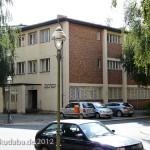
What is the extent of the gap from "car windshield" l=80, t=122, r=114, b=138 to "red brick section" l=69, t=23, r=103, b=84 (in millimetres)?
26194

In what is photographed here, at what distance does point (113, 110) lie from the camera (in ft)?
115

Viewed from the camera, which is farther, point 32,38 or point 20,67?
point 20,67

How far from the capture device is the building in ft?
123

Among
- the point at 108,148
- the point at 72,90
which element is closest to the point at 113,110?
the point at 72,90

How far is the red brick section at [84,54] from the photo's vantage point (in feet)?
124

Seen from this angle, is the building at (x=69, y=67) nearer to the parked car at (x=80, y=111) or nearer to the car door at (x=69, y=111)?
the car door at (x=69, y=111)

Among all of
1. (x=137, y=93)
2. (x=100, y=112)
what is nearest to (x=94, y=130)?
(x=100, y=112)

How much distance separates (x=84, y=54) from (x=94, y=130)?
28.6 metres

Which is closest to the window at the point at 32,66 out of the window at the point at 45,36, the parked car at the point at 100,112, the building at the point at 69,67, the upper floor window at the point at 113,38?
the building at the point at 69,67

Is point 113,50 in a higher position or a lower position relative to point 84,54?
higher

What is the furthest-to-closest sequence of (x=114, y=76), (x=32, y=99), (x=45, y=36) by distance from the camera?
(x=114, y=76) < (x=32, y=99) < (x=45, y=36)

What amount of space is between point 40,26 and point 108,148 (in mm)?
31829

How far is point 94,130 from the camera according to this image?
1080 centimetres

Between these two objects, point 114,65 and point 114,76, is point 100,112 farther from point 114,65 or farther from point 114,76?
point 114,65
